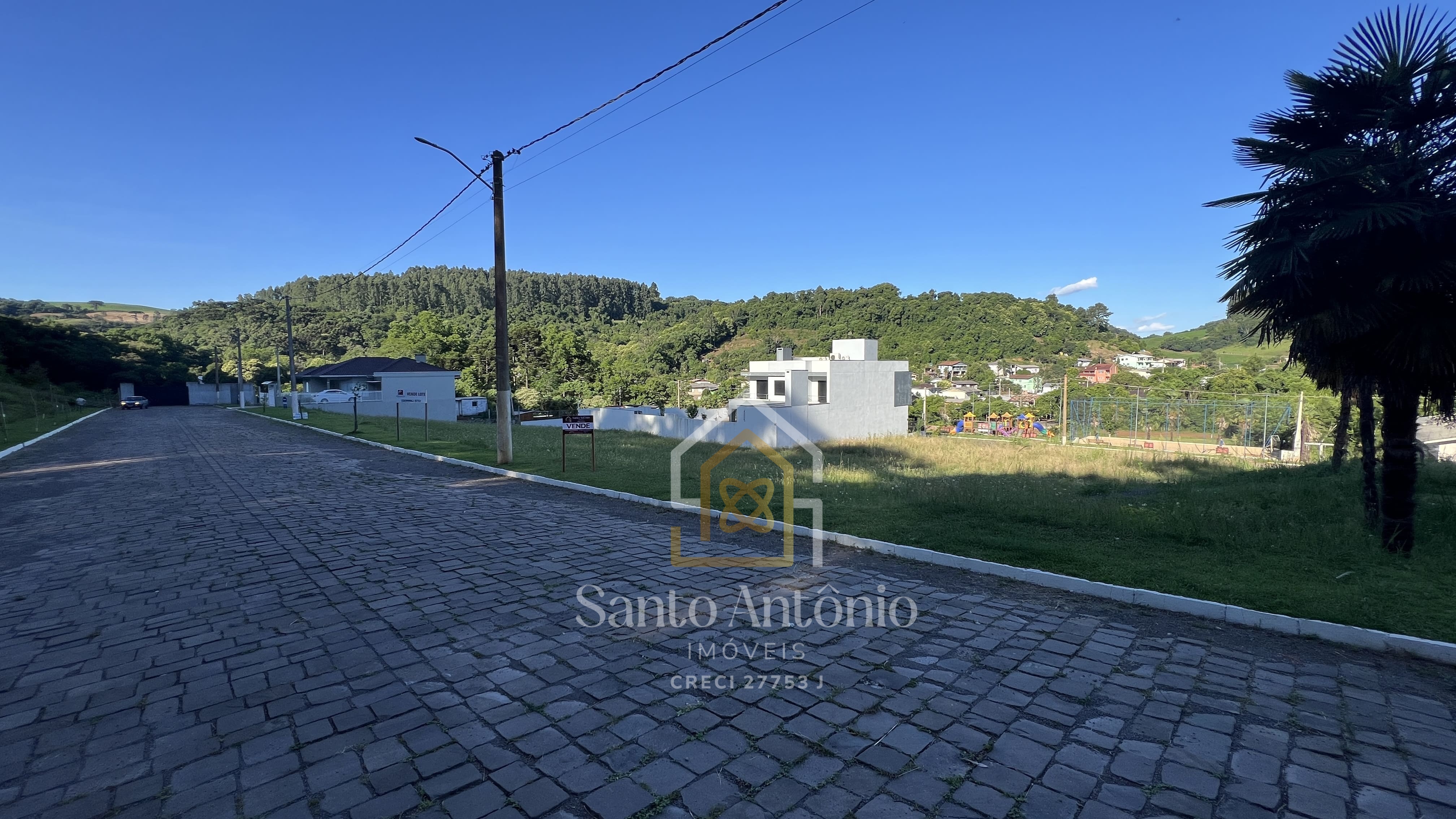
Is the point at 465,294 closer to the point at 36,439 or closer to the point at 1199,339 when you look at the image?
the point at 36,439

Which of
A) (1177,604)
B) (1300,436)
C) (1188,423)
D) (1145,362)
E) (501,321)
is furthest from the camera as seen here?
(1145,362)

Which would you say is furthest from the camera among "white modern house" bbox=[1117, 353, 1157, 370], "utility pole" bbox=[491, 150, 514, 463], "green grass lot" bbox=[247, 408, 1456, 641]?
"white modern house" bbox=[1117, 353, 1157, 370]

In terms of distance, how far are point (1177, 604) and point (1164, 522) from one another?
334 cm

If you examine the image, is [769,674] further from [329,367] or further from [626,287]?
[626,287]

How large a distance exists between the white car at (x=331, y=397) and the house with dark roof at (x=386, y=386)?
6 centimetres

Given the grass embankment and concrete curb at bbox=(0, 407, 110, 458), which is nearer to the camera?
concrete curb at bbox=(0, 407, 110, 458)

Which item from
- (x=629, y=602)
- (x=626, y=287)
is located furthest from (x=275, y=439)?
(x=626, y=287)

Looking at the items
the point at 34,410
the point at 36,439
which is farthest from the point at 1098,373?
the point at 34,410

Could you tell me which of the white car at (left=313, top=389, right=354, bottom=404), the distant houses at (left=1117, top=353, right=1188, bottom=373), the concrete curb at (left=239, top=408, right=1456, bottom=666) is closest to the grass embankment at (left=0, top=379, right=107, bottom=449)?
the white car at (left=313, top=389, right=354, bottom=404)

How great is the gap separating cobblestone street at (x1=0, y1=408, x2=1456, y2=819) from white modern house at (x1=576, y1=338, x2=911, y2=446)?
24843mm

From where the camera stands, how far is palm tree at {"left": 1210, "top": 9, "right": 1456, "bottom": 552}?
582 centimetres

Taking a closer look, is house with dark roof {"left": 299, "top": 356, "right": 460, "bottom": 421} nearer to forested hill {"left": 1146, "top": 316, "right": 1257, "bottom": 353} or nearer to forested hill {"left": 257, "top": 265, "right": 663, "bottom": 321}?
forested hill {"left": 257, "top": 265, "right": 663, "bottom": 321}

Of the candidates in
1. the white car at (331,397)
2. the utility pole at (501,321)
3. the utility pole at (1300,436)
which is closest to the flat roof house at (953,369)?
the utility pole at (1300,436)

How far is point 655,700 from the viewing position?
379 cm
